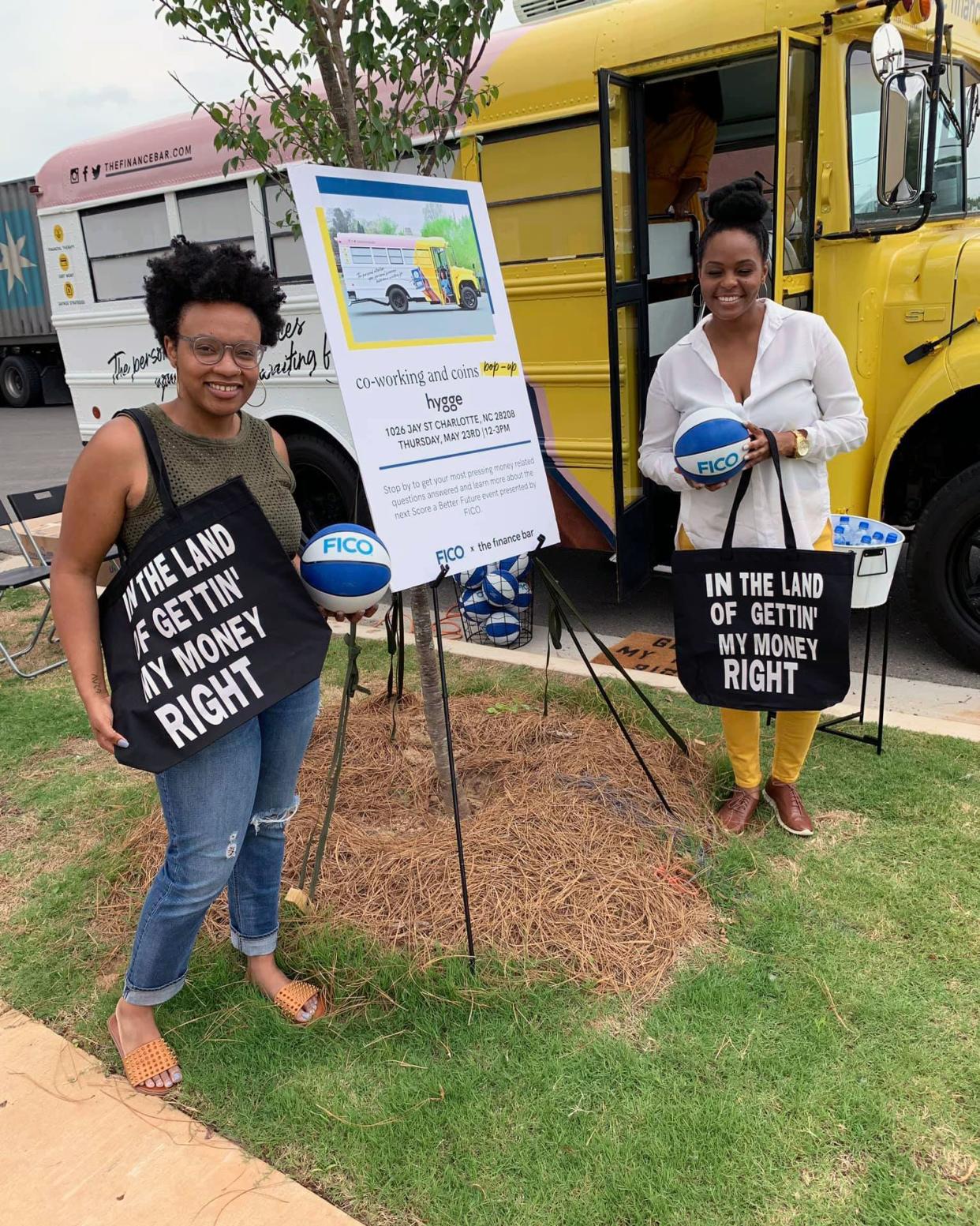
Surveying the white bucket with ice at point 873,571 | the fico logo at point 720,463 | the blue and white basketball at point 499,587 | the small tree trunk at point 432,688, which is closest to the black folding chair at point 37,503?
the blue and white basketball at point 499,587

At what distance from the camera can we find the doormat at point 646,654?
14.8 feet

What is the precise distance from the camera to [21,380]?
18.4 meters

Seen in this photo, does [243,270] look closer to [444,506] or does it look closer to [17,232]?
[444,506]

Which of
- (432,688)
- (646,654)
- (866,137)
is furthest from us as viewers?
(646,654)

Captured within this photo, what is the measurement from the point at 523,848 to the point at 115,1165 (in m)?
1.32

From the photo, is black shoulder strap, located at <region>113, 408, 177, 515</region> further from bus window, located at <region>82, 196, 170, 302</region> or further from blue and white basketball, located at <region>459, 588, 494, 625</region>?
bus window, located at <region>82, 196, 170, 302</region>

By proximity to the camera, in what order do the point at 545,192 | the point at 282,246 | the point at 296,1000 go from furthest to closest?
the point at 282,246, the point at 545,192, the point at 296,1000


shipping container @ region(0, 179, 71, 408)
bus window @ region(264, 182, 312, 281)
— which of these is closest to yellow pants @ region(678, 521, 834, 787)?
bus window @ region(264, 182, 312, 281)

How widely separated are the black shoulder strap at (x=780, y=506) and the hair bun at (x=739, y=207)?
56cm

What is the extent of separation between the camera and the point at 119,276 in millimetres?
6461

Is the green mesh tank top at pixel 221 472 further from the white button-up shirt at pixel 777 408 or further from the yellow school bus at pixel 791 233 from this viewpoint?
the yellow school bus at pixel 791 233

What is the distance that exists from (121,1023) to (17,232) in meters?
18.1

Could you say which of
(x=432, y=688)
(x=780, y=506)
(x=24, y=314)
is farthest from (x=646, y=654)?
(x=24, y=314)

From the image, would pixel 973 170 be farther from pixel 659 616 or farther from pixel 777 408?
pixel 777 408
